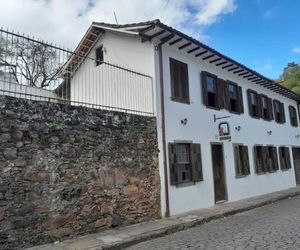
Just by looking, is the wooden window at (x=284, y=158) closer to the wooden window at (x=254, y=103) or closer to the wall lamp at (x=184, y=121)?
the wooden window at (x=254, y=103)

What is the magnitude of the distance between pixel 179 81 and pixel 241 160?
5073 mm

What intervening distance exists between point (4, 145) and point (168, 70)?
19.7ft

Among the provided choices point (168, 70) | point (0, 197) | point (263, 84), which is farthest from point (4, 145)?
point (263, 84)

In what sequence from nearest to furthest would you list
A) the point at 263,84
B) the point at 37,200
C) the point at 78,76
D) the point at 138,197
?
the point at 37,200, the point at 138,197, the point at 78,76, the point at 263,84

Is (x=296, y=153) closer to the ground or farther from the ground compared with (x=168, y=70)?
closer to the ground

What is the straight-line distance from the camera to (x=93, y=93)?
32.9 feet

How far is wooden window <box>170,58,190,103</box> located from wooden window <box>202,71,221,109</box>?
1123 millimetres

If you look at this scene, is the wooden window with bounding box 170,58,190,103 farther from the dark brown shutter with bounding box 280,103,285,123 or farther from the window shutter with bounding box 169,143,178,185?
the dark brown shutter with bounding box 280,103,285,123

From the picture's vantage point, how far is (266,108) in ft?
57.3

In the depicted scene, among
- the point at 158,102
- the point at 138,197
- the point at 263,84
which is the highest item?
the point at 263,84

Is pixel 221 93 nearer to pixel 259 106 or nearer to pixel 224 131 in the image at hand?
pixel 224 131

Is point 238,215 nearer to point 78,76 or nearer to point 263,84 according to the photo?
point 78,76

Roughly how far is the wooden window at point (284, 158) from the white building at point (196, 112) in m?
1.06

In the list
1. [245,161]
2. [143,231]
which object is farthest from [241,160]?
[143,231]
